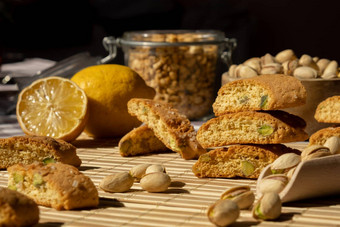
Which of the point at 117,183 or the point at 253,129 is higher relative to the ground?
the point at 253,129

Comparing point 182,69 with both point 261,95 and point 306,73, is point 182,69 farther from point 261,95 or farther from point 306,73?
point 261,95

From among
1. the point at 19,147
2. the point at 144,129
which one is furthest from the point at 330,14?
the point at 19,147

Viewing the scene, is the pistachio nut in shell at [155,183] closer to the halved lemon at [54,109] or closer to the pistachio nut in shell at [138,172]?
the pistachio nut in shell at [138,172]

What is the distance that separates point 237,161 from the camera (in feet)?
5.36

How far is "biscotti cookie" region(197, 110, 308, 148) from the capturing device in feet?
5.12

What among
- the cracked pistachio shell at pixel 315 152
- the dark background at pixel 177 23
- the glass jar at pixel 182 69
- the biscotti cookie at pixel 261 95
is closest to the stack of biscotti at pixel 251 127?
the biscotti cookie at pixel 261 95

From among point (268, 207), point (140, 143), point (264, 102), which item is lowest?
point (140, 143)

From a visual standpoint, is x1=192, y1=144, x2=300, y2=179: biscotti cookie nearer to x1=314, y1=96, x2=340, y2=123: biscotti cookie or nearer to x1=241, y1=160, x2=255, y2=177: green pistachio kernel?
x1=241, y1=160, x2=255, y2=177: green pistachio kernel

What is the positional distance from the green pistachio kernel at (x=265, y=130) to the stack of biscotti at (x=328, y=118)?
0.19 m

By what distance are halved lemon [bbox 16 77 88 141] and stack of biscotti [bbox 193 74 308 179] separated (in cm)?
63

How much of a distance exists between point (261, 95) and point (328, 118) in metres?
0.32

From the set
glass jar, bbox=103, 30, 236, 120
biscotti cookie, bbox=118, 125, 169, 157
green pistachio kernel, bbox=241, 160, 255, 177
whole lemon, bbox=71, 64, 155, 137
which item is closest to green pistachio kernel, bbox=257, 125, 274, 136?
green pistachio kernel, bbox=241, 160, 255, 177

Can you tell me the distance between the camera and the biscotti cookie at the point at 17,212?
1.18m

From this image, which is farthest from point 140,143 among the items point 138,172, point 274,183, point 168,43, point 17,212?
point 17,212
